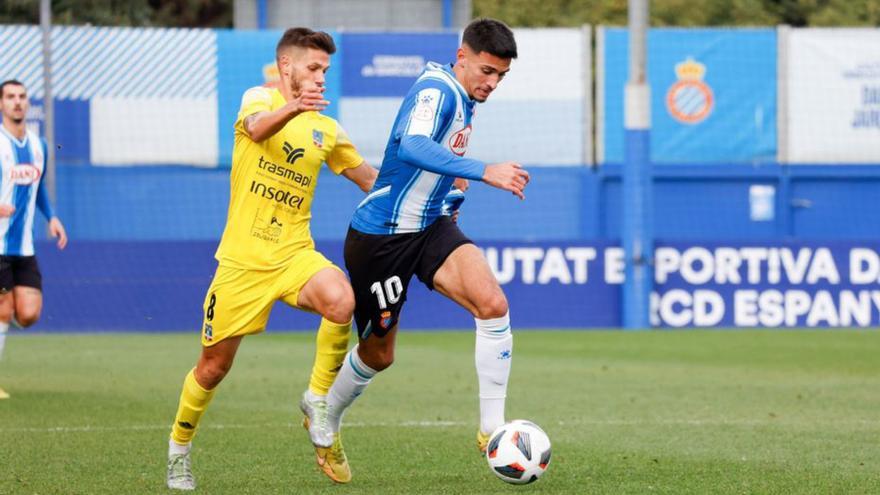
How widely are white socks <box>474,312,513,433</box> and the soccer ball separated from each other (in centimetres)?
36

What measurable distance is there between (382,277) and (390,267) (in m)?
0.06

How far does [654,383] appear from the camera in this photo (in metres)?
13.4

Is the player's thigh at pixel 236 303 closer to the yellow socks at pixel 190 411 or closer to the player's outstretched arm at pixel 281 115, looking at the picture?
the yellow socks at pixel 190 411

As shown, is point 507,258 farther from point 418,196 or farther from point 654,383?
point 418,196

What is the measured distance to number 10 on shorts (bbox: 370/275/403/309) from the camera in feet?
26.3

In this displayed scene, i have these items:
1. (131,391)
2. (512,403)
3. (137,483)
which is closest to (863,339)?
(512,403)

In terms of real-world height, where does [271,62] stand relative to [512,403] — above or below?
above

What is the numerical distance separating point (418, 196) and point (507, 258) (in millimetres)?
11775

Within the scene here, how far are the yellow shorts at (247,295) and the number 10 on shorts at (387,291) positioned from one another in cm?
30

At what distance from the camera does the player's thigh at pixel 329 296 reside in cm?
773

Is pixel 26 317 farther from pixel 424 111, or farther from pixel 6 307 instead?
pixel 424 111

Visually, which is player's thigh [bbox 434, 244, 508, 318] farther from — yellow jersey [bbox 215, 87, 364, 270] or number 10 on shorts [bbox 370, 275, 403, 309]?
yellow jersey [bbox 215, 87, 364, 270]

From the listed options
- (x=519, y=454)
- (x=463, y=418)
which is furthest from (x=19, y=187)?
(x=519, y=454)

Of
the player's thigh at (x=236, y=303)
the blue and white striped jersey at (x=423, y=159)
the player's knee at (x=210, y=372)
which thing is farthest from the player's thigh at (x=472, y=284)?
the player's knee at (x=210, y=372)
